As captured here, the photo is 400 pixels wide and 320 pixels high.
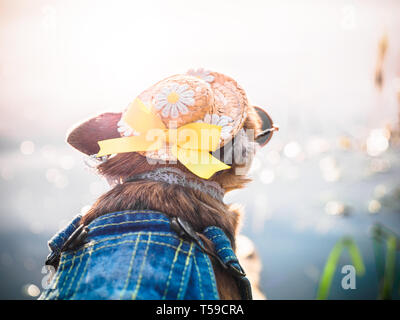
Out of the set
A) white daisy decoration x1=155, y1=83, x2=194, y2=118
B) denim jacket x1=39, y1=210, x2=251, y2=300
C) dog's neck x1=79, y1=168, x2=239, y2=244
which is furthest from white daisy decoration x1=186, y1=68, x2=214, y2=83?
denim jacket x1=39, y1=210, x2=251, y2=300

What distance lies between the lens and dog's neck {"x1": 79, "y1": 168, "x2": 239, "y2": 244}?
3.38 ft

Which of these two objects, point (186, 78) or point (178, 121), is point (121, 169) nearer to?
point (178, 121)

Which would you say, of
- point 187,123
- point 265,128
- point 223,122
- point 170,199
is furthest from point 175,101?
point 265,128

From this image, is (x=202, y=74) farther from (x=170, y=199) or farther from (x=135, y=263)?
(x=135, y=263)

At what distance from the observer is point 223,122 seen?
114cm

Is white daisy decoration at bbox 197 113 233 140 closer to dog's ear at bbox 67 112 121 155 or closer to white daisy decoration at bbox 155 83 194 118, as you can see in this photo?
white daisy decoration at bbox 155 83 194 118

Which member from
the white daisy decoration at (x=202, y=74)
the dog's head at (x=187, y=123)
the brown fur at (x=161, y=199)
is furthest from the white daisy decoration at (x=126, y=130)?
the white daisy decoration at (x=202, y=74)

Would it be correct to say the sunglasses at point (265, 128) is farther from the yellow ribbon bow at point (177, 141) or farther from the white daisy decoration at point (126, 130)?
the white daisy decoration at point (126, 130)

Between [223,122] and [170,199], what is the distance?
1.28 feet

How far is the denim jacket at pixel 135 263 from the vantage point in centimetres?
83
